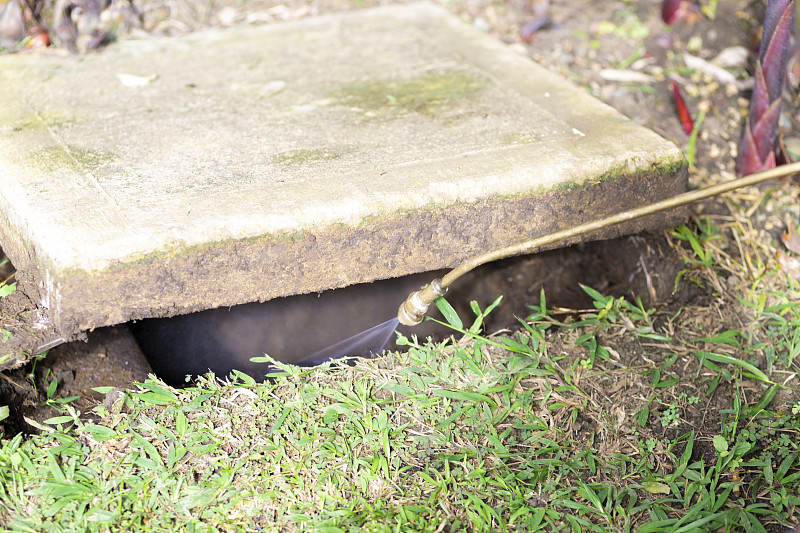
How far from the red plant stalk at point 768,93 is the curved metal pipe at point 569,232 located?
719mm

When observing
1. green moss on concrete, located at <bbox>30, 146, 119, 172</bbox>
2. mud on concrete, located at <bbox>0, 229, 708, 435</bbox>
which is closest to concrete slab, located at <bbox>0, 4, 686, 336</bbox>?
green moss on concrete, located at <bbox>30, 146, 119, 172</bbox>

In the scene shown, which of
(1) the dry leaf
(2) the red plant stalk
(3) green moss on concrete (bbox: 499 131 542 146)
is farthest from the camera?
(1) the dry leaf

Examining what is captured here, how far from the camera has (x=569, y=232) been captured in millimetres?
1664

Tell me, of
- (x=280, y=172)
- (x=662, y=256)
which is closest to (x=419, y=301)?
(x=280, y=172)

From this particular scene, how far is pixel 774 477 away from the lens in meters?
1.63

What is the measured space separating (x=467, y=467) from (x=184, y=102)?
146 cm

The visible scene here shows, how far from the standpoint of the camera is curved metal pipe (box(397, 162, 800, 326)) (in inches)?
59.5

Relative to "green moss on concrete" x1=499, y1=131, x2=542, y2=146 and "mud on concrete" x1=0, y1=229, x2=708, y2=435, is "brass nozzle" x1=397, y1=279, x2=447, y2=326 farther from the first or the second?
"green moss on concrete" x1=499, y1=131, x2=542, y2=146

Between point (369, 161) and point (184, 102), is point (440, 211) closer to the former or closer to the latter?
point (369, 161)

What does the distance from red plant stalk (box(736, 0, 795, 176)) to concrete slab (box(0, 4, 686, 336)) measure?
0.57m

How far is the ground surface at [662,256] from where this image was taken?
183cm

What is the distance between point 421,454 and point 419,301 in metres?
0.40

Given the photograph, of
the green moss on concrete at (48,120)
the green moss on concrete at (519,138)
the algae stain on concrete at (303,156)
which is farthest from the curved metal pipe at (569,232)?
the green moss on concrete at (48,120)

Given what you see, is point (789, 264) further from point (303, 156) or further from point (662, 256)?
point (303, 156)
